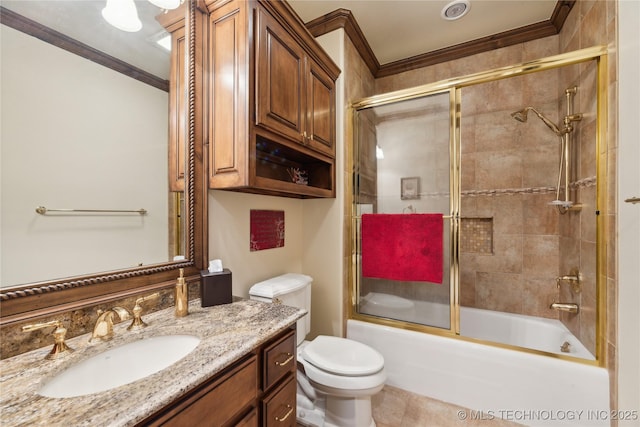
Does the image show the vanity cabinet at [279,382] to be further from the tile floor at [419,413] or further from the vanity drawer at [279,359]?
the tile floor at [419,413]

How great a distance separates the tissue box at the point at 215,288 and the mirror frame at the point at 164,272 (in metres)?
0.11

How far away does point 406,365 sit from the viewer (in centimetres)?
176

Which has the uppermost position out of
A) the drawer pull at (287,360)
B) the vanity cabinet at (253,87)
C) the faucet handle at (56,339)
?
the vanity cabinet at (253,87)

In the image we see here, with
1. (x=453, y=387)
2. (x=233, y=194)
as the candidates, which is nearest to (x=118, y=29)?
(x=233, y=194)

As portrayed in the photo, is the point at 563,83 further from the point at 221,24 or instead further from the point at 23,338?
the point at 23,338

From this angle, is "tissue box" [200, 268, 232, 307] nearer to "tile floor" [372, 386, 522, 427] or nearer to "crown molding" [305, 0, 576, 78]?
"tile floor" [372, 386, 522, 427]

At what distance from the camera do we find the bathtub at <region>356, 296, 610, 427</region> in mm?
1343

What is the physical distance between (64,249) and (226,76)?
0.97m

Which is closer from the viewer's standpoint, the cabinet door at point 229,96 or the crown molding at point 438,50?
the cabinet door at point 229,96

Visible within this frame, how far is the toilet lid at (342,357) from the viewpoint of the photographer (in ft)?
4.30

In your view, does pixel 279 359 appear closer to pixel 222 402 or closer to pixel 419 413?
pixel 222 402

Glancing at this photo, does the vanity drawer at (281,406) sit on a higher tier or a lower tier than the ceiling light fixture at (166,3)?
lower

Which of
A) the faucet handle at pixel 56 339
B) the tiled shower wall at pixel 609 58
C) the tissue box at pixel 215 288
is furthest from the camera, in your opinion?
the tiled shower wall at pixel 609 58
